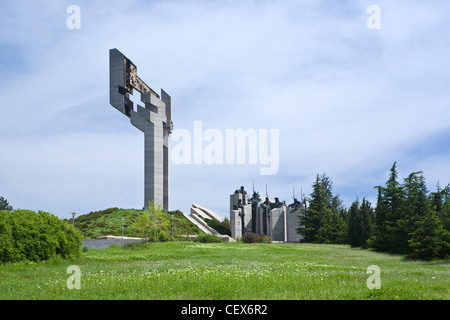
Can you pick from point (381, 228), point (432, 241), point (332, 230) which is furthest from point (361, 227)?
point (432, 241)

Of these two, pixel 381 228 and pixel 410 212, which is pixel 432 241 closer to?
pixel 410 212

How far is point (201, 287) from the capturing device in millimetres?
9695

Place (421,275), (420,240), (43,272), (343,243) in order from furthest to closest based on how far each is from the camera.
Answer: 1. (343,243)
2. (420,240)
3. (43,272)
4. (421,275)

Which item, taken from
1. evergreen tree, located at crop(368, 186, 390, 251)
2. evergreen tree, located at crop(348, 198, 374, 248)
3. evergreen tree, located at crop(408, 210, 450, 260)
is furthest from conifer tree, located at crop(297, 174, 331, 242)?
evergreen tree, located at crop(408, 210, 450, 260)

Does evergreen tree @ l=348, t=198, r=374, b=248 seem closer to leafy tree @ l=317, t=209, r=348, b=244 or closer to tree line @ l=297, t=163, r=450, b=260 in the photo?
tree line @ l=297, t=163, r=450, b=260

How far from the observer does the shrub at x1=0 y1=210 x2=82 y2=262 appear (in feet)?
56.0

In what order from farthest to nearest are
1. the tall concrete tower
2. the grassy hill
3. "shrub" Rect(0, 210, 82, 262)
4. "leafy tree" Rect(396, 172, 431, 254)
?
the tall concrete tower, the grassy hill, "leafy tree" Rect(396, 172, 431, 254), "shrub" Rect(0, 210, 82, 262)

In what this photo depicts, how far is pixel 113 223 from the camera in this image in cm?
5312

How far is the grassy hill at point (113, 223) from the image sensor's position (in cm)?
4891

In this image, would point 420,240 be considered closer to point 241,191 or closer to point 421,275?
point 421,275

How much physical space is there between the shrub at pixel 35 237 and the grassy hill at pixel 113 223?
26286 mm

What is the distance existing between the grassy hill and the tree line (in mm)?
15106
